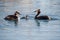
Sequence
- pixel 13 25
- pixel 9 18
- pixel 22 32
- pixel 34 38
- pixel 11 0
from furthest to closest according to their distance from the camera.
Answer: pixel 11 0 < pixel 9 18 < pixel 13 25 < pixel 22 32 < pixel 34 38

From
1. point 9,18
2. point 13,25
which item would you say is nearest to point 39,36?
point 13,25

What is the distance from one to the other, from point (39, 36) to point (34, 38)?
0.37 metres

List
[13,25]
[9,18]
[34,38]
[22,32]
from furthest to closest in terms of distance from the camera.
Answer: [9,18] < [13,25] < [22,32] < [34,38]

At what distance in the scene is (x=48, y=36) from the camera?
14.5 meters

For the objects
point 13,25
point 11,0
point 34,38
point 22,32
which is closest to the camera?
point 34,38

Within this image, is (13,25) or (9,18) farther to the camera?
(9,18)

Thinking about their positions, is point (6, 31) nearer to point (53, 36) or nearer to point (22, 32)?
point (22, 32)

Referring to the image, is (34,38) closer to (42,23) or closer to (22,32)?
(22,32)

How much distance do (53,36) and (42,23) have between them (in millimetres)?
3044

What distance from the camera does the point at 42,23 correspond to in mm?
17469

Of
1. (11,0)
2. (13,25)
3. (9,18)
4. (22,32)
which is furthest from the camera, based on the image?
(11,0)

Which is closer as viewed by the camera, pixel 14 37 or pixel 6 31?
pixel 14 37

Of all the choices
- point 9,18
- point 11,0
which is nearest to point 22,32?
point 9,18

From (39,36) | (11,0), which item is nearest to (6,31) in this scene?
(39,36)
